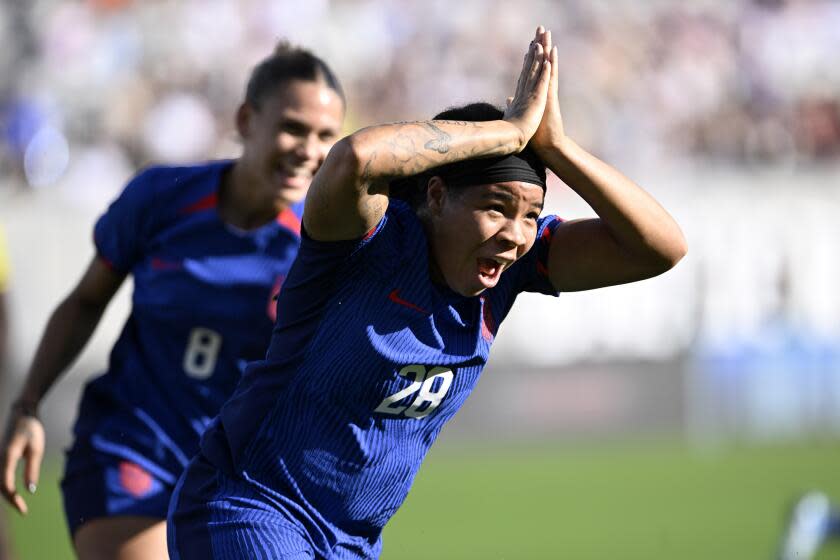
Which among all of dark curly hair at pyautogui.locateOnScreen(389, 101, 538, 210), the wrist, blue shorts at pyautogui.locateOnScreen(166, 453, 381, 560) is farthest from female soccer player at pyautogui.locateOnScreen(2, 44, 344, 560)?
dark curly hair at pyautogui.locateOnScreen(389, 101, 538, 210)

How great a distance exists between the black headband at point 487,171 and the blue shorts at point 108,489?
6.36ft

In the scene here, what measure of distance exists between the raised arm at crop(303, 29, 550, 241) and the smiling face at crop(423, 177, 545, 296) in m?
0.13

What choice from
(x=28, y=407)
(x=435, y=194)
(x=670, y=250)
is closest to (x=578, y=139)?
(x=28, y=407)

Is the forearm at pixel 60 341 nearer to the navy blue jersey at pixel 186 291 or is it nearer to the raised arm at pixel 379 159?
the navy blue jersey at pixel 186 291

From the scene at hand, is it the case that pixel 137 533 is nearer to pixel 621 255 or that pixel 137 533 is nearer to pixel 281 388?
pixel 281 388

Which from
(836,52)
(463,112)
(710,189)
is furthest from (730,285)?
(463,112)

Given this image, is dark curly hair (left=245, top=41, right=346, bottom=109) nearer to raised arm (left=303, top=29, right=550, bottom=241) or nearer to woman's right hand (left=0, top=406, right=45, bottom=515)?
woman's right hand (left=0, top=406, right=45, bottom=515)

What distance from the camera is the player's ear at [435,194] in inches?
136

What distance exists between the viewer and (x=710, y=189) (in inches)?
555

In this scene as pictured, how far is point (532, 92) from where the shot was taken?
3471 mm

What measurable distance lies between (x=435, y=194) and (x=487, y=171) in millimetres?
176

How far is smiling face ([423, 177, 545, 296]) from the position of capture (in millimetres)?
3379

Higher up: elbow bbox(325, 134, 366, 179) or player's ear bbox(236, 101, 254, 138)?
elbow bbox(325, 134, 366, 179)

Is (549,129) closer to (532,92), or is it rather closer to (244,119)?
(532,92)
